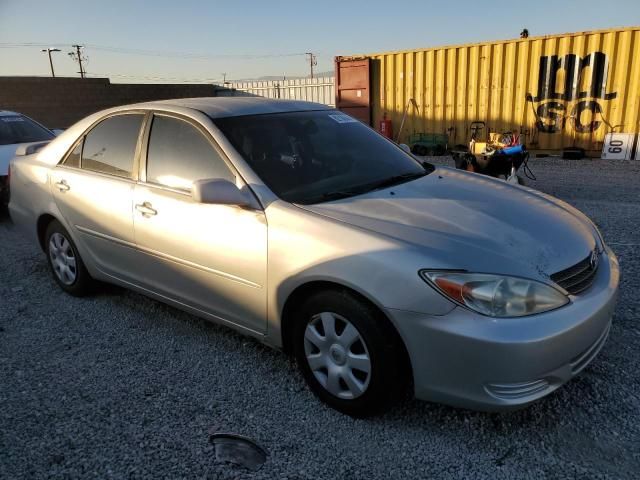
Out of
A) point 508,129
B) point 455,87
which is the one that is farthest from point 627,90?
point 455,87

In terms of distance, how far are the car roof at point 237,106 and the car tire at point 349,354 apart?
143 centimetres

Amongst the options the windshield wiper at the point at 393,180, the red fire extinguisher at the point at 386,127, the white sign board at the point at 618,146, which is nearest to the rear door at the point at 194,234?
the windshield wiper at the point at 393,180

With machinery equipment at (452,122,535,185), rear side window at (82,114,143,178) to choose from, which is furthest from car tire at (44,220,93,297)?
machinery equipment at (452,122,535,185)

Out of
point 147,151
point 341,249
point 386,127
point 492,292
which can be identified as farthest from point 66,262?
point 386,127

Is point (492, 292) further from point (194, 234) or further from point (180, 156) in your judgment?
point (180, 156)

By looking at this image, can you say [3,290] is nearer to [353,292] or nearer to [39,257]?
[39,257]

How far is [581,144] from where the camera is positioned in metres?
11.5

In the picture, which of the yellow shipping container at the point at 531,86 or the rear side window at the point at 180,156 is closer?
the rear side window at the point at 180,156

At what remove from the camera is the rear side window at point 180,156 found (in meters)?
3.00

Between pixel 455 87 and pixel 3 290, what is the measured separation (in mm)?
11004

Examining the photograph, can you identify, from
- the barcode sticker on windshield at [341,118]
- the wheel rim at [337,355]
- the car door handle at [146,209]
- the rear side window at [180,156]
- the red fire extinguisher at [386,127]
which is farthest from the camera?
the red fire extinguisher at [386,127]

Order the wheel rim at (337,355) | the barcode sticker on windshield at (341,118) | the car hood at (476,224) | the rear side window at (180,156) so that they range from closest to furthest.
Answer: the car hood at (476,224) < the wheel rim at (337,355) < the rear side window at (180,156) < the barcode sticker on windshield at (341,118)

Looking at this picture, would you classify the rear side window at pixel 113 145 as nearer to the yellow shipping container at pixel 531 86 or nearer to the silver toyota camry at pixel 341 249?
the silver toyota camry at pixel 341 249

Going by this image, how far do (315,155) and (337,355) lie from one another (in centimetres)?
131
